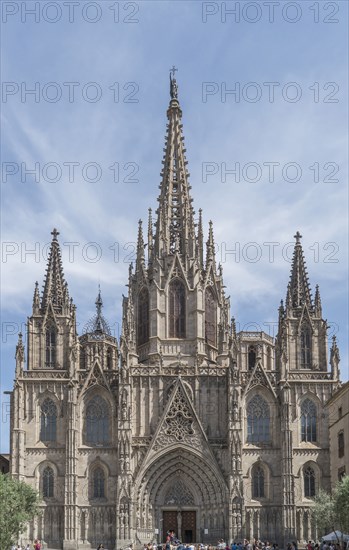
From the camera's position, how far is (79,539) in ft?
284

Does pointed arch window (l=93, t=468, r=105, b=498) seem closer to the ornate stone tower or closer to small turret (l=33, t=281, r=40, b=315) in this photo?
the ornate stone tower

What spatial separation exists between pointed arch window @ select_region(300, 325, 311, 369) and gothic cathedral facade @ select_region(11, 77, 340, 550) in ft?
0.31

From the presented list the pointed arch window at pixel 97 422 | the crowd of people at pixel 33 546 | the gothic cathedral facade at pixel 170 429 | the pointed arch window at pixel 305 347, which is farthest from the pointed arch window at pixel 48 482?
the pointed arch window at pixel 305 347

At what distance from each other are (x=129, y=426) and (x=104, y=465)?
438cm

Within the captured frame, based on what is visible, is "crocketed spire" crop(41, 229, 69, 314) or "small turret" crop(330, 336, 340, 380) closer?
"small turret" crop(330, 336, 340, 380)

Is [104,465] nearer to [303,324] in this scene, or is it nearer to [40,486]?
[40,486]

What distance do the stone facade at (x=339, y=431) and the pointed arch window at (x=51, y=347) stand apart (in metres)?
24.8

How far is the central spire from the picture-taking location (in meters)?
98.1

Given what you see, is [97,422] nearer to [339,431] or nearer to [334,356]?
[339,431]

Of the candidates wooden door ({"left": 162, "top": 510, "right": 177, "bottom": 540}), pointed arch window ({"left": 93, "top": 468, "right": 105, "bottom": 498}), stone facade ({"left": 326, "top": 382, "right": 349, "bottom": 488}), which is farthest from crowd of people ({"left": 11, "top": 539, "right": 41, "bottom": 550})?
stone facade ({"left": 326, "top": 382, "right": 349, "bottom": 488})

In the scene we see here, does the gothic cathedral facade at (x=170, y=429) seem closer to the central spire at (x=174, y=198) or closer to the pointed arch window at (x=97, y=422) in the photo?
the pointed arch window at (x=97, y=422)

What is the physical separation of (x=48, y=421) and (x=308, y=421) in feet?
75.6

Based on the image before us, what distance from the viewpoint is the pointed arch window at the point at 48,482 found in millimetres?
87625

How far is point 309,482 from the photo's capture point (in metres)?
88.9
